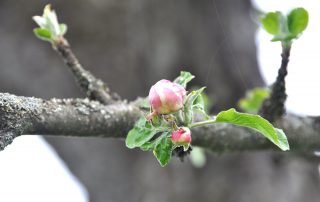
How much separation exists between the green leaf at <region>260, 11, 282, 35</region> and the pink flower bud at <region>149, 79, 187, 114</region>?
0.90 ft

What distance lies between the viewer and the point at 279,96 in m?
0.84

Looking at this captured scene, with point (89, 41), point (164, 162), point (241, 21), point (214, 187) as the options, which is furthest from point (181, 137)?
point (241, 21)

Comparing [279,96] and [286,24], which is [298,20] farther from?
[279,96]

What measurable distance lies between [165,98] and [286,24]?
320mm

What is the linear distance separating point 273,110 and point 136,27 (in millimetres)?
986

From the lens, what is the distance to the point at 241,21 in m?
1.89

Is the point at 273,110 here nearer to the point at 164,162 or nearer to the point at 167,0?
the point at 164,162

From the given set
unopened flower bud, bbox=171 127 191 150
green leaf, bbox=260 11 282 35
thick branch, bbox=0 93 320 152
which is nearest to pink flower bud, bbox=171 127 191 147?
unopened flower bud, bbox=171 127 191 150

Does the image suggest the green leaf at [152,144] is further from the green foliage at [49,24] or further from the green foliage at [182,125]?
the green foliage at [49,24]

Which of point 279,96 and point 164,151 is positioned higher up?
point 279,96

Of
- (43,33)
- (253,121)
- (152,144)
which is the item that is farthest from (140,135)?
(43,33)

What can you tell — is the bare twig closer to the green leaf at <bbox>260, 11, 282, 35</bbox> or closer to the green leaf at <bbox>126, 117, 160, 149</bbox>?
the green leaf at <bbox>260, 11, 282, 35</bbox>

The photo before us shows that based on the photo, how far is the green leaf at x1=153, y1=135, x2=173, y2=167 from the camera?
1.89 feet

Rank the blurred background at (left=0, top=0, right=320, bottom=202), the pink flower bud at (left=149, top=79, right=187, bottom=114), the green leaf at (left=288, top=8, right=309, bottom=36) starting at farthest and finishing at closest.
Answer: the blurred background at (left=0, top=0, right=320, bottom=202) → the green leaf at (left=288, top=8, right=309, bottom=36) → the pink flower bud at (left=149, top=79, right=187, bottom=114)
